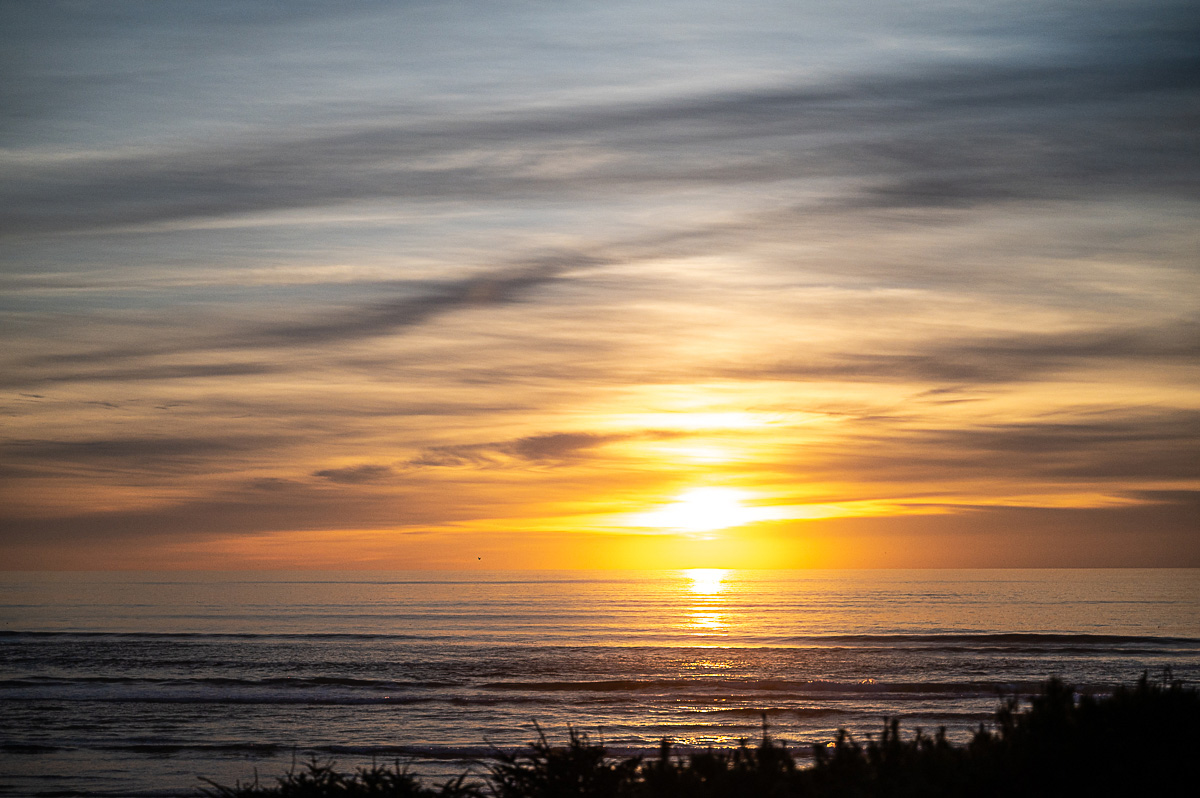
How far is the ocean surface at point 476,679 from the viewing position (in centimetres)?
2084

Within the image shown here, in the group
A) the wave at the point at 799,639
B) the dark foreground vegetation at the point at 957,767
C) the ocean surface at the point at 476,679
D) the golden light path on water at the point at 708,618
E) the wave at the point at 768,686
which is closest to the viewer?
the dark foreground vegetation at the point at 957,767

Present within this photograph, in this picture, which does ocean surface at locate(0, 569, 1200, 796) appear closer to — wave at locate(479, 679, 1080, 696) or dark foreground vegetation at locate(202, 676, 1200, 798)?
wave at locate(479, 679, 1080, 696)

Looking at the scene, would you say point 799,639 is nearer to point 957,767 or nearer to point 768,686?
point 768,686

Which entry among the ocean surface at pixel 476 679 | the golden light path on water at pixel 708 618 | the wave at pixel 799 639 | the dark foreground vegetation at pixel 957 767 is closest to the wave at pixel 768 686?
the ocean surface at pixel 476 679

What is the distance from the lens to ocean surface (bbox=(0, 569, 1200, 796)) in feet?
68.4

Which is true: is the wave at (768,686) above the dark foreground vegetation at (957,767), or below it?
below

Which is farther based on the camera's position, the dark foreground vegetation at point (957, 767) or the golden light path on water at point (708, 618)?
the golden light path on water at point (708, 618)

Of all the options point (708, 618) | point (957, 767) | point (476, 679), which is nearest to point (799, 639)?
point (708, 618)

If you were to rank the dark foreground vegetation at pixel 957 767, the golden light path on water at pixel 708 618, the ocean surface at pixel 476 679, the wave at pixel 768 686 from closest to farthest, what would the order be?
the dark foreground vegetation at pixel 957 767, the ocean surface at pixel 476 679, the wave at pixel 768 686, the golden light path on water at pixel 708 618

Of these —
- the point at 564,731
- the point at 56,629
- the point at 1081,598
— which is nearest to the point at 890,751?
the point at 564,731

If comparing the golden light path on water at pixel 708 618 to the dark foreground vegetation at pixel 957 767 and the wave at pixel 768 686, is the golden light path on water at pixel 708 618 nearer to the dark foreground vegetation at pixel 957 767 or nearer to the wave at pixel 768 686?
the wave at pixel 768 686

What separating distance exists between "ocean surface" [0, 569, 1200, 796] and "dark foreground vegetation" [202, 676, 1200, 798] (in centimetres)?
99

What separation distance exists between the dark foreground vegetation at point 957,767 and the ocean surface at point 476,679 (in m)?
0.99

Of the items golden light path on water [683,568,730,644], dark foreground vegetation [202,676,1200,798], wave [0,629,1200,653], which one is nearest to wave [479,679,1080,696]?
wave [0,629,1200,653]
